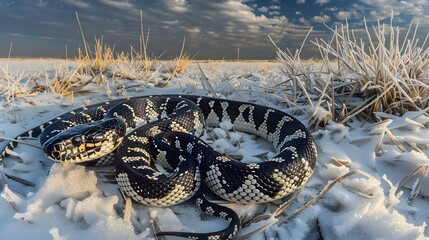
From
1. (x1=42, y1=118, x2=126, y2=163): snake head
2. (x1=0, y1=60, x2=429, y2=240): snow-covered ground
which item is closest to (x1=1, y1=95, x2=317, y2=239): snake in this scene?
(x1=42, y1=118, x2=126, y2=163): snake head

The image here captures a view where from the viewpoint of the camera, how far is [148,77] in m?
9.75

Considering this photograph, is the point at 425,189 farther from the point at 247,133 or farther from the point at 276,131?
the point at 247,133

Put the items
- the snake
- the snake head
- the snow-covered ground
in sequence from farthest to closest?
the snake head
the snake
the snow-covered ground

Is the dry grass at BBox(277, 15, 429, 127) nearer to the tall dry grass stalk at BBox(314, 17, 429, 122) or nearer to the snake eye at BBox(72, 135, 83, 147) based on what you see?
the tall dry grass stalk at BBox(314, 17, 429, 122)

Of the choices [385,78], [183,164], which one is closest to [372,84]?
[385,78]

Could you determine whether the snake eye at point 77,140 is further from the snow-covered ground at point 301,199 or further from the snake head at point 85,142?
the snow-covered ground at point 301,199

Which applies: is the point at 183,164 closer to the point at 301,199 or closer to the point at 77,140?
the point at 77,140

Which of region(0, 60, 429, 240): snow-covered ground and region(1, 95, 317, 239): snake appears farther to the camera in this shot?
region(1, 95, 317, 239): snake

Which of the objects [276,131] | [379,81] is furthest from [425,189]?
[276,131]

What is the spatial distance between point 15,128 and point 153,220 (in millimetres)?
4104

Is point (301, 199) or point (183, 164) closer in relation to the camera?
point (301, 199)

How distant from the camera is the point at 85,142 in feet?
13.9

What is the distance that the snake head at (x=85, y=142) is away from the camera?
4059 mm

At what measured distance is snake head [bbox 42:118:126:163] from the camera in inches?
160
